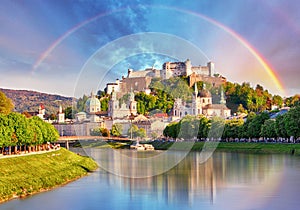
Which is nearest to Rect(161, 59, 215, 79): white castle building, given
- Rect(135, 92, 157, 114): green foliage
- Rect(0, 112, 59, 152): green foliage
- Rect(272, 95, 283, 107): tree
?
Rect(135, 92, 157, 114): green foliage

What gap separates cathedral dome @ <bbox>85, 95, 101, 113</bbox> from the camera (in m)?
133

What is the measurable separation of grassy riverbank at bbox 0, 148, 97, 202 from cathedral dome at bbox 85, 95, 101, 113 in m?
86.4

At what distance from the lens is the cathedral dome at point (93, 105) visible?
438 ft

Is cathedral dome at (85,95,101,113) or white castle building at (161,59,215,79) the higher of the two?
white castle building at (161,59,215,79)

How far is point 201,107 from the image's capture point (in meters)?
142

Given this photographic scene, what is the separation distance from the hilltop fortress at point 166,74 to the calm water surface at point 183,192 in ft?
290

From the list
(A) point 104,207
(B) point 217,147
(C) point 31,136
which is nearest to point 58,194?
(A) point 104,207

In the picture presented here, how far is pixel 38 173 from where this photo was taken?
34.9 metres

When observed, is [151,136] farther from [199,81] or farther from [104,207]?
[104,207]

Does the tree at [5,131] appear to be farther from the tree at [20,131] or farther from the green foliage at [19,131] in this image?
the tree at [20,131]

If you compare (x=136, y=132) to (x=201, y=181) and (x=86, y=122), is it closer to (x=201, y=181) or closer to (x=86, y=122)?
(x=86, y=122)

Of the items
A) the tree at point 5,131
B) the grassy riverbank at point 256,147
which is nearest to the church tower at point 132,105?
the grassy riverbank at point 256,147

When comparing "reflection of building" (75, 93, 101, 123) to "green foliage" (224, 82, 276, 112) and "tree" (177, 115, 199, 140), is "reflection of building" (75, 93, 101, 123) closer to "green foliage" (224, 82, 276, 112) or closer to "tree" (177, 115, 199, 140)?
"tree" (177, 115, 199, 140)

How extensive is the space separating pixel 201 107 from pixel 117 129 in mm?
26914
